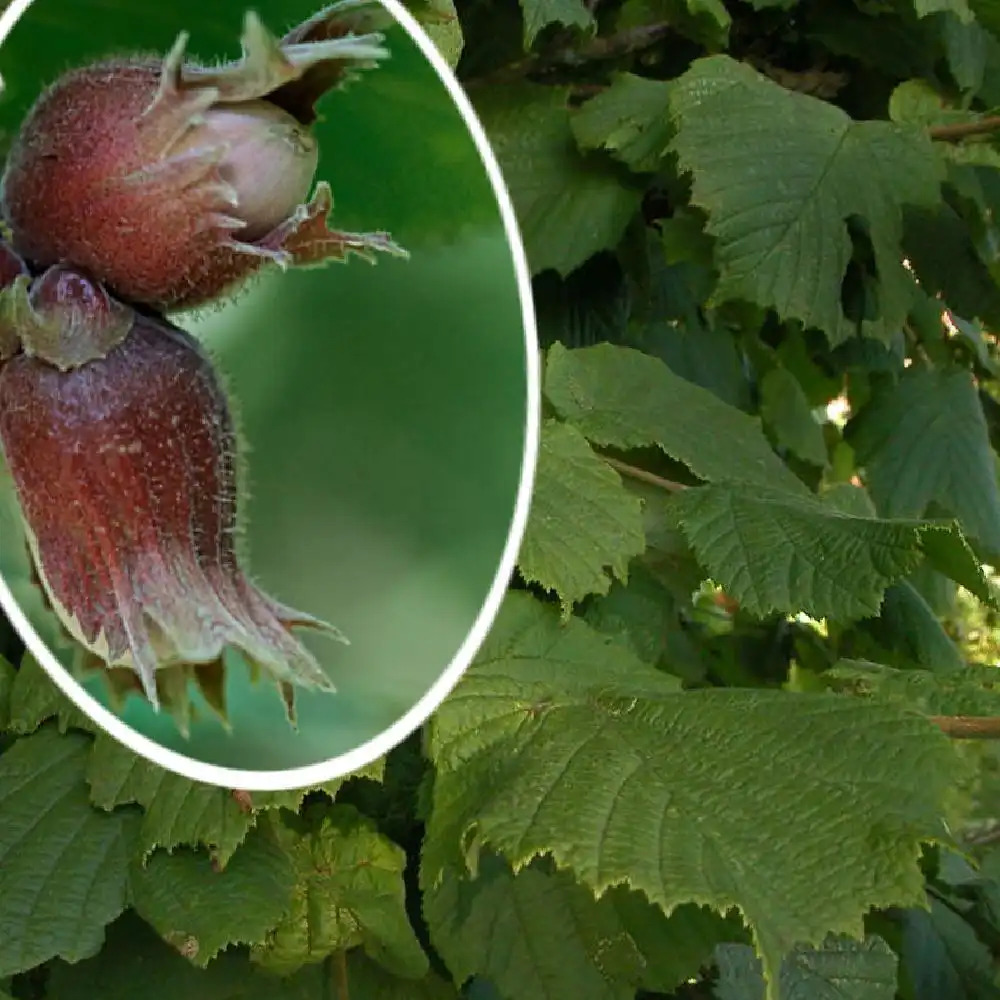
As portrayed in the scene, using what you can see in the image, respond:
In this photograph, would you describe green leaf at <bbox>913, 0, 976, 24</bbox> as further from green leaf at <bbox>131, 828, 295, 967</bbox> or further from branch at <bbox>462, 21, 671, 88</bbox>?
green leaf at <bbox>131, 828, 295, 967</bbox>

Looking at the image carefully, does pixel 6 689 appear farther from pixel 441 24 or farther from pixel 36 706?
pixel 441 24

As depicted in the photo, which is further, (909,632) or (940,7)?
(909,632)

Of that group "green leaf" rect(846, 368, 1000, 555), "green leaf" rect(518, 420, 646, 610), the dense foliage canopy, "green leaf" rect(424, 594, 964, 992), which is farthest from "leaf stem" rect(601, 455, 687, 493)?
"green leaf" rect(846, 368, 1000, 555)

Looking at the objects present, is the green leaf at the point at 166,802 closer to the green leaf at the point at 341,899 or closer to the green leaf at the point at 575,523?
the green leaf at the point at 341,899

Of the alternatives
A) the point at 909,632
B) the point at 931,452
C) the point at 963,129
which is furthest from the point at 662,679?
the point at 931,452

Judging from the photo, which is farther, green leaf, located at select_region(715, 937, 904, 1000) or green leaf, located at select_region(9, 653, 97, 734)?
green leaf, located at select_region(715, 937, 904, 1000)

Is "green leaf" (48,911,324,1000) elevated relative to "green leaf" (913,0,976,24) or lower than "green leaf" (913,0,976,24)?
lower
